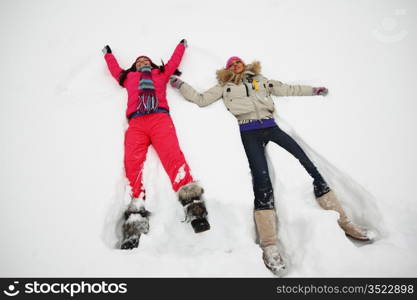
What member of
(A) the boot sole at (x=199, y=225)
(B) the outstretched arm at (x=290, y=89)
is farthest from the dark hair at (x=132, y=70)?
(A) the boot sole at (x=199, y=225)

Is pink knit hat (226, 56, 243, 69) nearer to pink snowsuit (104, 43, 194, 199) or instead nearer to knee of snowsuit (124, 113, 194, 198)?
pink snowsuit (104, 43, 194, 199)

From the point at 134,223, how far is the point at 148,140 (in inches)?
33.8

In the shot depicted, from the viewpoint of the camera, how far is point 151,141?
2.39 m

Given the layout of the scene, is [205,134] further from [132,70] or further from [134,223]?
[132,70]

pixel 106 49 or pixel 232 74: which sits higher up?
pixel 106 49

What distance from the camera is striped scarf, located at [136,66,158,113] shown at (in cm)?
242

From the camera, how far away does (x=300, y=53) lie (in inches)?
124

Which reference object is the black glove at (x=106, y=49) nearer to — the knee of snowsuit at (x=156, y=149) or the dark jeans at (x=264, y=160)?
the knee of snowsuit at (x=156, y=149)

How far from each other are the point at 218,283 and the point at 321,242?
0.81 metres

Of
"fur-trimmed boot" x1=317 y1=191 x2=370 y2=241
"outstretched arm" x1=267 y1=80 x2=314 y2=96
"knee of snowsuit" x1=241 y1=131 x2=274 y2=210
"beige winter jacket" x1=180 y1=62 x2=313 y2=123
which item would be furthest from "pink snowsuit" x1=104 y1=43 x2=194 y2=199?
"outstretched arm" x1=267 y1=80 x2=314 y2=96

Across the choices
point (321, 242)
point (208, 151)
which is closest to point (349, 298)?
point (321, 242)

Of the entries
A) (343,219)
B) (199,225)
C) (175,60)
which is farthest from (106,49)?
(343,219)

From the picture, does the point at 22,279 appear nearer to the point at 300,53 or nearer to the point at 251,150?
the point at 251,150

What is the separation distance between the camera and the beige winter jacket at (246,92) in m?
2.57
